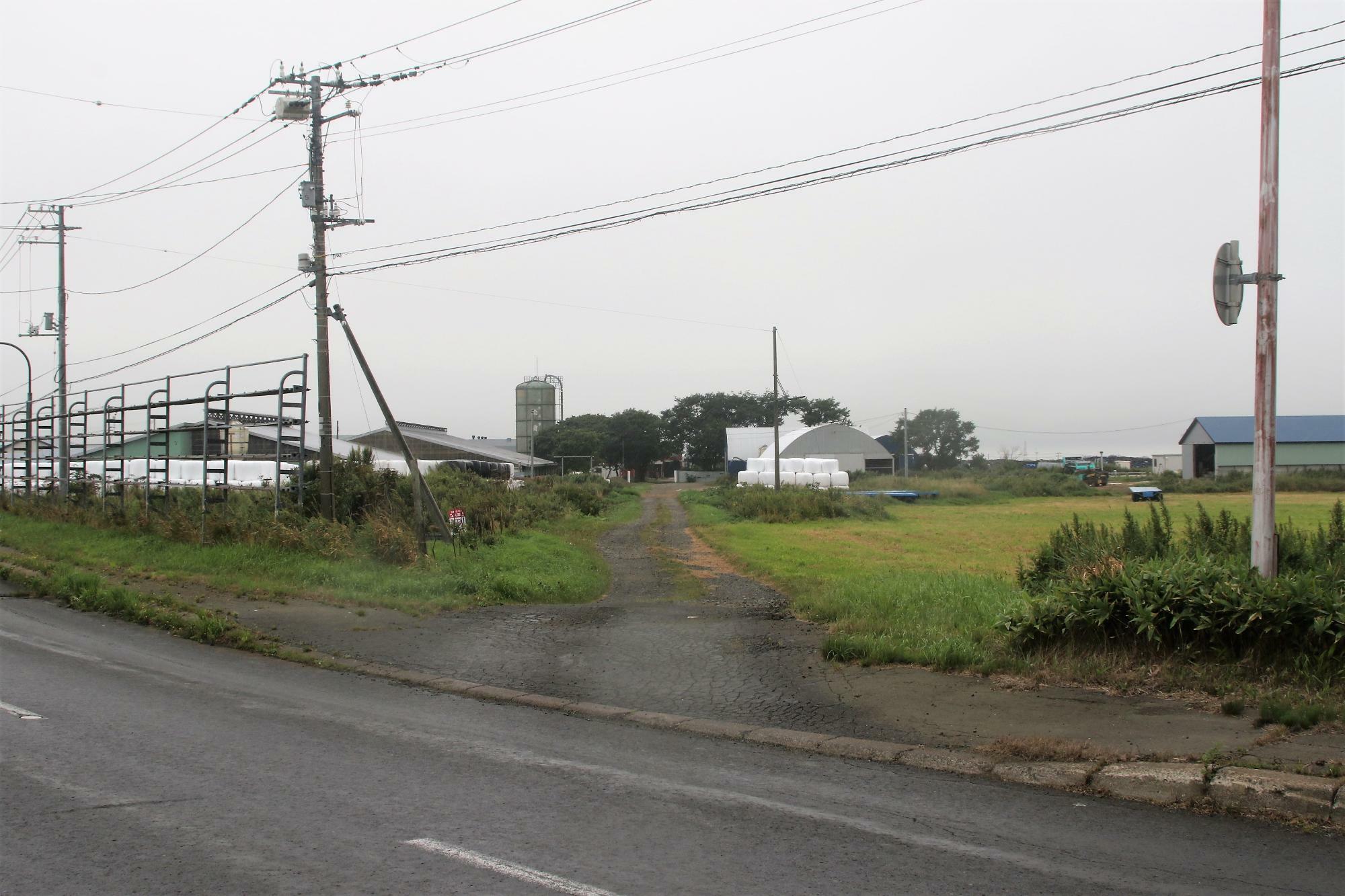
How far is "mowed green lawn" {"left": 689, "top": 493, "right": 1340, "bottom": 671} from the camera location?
9156mm

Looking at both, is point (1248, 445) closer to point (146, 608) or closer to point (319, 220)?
point (319, 220)

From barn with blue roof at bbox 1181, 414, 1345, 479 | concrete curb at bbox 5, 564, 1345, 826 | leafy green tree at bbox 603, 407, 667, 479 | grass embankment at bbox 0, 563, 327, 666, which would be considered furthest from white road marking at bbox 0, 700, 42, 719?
leafy green tree at bbox 603, 407, 667, 479

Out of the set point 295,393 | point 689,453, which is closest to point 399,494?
point 295,393

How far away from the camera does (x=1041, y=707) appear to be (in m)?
7.16

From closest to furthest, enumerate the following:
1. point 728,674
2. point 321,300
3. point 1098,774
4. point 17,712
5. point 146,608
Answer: point 1098,774
point 17,712
point 728,674
point 146,608
point 321,300

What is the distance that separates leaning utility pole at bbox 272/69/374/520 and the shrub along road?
3.16 meters

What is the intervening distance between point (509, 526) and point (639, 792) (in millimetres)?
18009

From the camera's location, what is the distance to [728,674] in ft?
28.7

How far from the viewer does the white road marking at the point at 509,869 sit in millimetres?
4133

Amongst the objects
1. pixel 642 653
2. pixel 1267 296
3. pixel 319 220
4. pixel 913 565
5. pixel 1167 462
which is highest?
pixel 319 220

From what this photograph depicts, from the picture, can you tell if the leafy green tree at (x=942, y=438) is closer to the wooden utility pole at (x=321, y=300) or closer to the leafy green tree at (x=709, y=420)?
the leafy green tree at (x=709, y=420)

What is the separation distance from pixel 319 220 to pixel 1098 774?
49.7 ft

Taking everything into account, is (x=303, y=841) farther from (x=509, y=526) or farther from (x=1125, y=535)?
(x=509, y=526)

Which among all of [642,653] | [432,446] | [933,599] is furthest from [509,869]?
[432,446]
